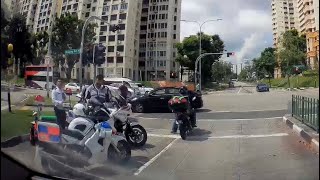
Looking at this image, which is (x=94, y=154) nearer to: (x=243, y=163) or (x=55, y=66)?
(x=55, y=66)

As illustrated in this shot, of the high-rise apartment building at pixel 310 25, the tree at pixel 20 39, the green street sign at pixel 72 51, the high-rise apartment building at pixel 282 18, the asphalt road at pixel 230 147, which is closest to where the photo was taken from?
the high-rise apartment building at pixel 310 25

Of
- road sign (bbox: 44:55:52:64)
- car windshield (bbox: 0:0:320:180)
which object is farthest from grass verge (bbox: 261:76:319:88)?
road sign (bbox: 44:55:52:64)

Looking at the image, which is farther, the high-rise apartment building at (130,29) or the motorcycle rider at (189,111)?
the motorcycle rider at (189,111)

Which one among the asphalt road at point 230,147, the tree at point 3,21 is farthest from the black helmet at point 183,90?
the tree at point 3,21

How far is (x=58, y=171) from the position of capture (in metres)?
2.53

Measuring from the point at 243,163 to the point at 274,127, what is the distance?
479 millimetres

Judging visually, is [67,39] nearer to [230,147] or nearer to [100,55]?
[100,55]

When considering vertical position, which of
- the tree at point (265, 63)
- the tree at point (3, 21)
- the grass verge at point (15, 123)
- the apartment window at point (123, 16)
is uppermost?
the apartment window at point (123, 16)

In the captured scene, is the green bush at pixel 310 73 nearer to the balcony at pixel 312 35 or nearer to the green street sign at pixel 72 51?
the balcony at pixel 312 35

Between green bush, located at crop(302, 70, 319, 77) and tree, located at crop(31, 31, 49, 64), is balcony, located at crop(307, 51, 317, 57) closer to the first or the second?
green bush, located at crop(302, 70, 319, 77)

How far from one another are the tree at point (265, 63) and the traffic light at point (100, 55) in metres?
0.91

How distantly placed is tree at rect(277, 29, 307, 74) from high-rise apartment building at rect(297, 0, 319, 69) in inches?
3.6

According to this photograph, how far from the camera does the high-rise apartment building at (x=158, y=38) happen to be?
103 inches

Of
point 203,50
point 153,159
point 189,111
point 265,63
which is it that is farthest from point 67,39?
point 153,159
